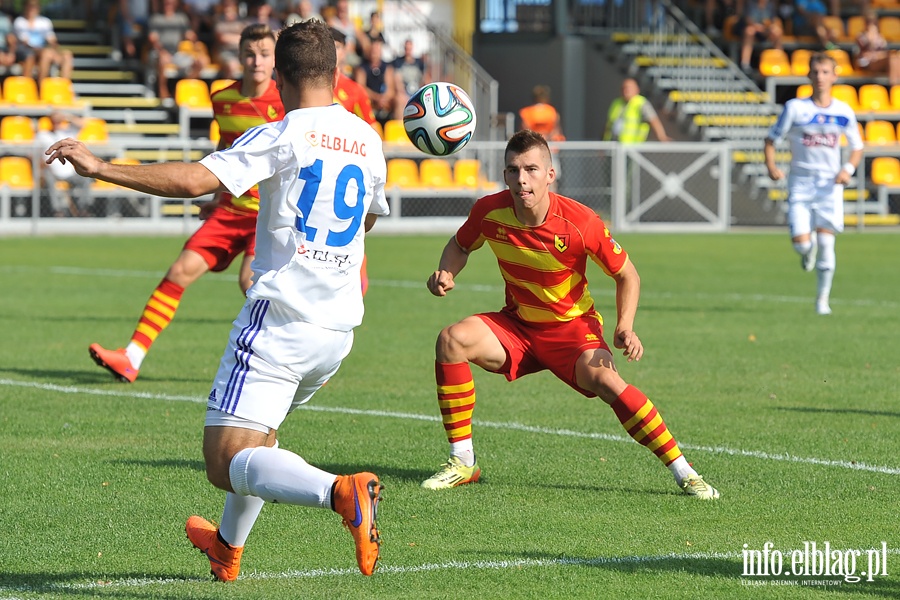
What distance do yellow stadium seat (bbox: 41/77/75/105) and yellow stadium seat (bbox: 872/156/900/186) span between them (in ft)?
49.8

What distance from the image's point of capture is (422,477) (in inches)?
253

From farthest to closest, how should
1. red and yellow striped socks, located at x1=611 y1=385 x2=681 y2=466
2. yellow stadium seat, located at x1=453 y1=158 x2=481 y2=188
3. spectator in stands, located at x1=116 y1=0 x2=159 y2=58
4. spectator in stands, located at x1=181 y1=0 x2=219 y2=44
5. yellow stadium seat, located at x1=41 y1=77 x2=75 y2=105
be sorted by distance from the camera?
spectator in stands, located at x1=181 y1=0 x2=219 y2=44 < spectator in stands, located at x1=116 y1=0 x2=159 y2=58 < yellow stadium seat, located at x1=453 y1=158 x2=481 y2=188 < yellow stadium seat, located at x1=41 y1=77 x2=75 y2=105 < red and yellow striped socks, located at x1=611 y1=385 x2=681 y2=466

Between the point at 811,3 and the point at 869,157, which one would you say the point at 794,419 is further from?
the point at 811,3

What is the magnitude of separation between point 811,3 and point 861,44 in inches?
79.3

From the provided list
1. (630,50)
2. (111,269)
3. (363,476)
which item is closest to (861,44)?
(630,50)

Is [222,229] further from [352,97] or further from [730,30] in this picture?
[730,30]

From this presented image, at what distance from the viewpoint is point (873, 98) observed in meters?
28.6

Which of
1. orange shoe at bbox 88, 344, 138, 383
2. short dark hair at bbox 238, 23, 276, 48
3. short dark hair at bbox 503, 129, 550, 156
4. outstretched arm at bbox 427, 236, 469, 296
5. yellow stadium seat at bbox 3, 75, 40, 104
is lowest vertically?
orange shoe at bbox 88, 344, 138, 383

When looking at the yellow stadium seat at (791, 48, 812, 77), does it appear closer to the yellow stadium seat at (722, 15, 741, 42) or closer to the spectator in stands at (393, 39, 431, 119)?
the yellow stadium seat at (722, 15, 741, 42)

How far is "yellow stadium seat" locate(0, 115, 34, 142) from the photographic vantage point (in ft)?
79.2

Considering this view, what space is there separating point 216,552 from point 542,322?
7.05 feet

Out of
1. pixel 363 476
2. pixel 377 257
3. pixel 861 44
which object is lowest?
pixel 377 257

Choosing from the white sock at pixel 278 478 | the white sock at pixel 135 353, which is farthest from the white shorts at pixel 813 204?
the white sock at pixel 278 478

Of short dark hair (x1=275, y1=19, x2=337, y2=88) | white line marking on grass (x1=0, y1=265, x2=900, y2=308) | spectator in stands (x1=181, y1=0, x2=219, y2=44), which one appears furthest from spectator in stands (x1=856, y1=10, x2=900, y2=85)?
short dark hair (x1=275, y1=19, x2=337, y2=88)
